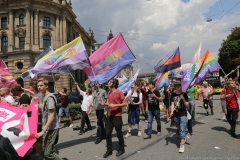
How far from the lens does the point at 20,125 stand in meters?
3.45

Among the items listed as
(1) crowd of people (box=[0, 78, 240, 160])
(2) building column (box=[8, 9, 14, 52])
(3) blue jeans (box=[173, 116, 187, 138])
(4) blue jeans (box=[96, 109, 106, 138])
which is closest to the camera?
(1) crowd of people (box=[0, 78, 240, 160])

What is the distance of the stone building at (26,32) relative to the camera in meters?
36.7

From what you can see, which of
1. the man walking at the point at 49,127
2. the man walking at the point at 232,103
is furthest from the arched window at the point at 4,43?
the man walking at the point at 232,103

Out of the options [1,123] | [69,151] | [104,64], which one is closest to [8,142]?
[1,123]

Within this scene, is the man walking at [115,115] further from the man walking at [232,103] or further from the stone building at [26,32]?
the stone building at [26,32]

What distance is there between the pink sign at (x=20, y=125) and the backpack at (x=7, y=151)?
0.59 feet

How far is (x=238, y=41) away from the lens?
135ft

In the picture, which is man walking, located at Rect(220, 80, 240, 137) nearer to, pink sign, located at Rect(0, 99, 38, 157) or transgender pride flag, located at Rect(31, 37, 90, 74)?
transgender pride flag, located at Rect(31, 37, 90, 74)

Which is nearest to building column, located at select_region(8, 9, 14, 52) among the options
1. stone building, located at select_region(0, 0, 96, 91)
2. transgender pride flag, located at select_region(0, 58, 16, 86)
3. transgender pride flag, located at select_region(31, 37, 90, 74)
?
stone building, located at select_region(0, 0, 96, 91)

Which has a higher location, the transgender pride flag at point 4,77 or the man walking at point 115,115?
the transgender pride flag at point 4,77

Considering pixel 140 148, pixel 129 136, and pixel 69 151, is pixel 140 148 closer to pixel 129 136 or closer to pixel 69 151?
pixel 129 136

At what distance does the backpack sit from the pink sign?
180 millimetres

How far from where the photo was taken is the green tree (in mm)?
41169

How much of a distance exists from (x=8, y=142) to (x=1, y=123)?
48 cm
